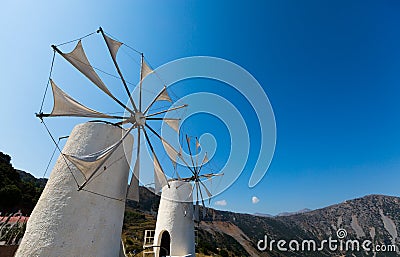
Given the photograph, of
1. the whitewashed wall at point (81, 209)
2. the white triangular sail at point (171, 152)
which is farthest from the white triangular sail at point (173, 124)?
the whitewashed wall at point (81, 209)

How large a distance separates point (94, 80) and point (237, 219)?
8250 centimetres

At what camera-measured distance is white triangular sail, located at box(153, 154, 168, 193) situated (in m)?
9.42

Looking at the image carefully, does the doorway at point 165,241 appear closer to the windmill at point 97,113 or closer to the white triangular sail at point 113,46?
the windmill at point 97,113

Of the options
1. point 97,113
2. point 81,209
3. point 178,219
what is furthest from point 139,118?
point 178,219

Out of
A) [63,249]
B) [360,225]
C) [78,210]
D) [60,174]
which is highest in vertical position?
[360,225]

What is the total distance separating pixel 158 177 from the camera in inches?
387

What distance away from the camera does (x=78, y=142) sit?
7.34 metres

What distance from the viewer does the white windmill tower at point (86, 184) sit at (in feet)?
19.6

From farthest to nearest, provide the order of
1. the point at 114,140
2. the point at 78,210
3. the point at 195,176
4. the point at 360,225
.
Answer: the point at 360,225, the point at 195,176, the point at 114,140, the point at 78,210

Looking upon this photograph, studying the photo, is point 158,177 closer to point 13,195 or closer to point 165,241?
point 165,241

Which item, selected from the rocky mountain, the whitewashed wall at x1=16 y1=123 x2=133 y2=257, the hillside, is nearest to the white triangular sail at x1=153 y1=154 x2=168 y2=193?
the whitewashed wall at x1=16 y1=123 x2=133 y2=257

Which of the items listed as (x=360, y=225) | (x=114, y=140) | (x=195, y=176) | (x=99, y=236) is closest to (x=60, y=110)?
(x=114, y=140)

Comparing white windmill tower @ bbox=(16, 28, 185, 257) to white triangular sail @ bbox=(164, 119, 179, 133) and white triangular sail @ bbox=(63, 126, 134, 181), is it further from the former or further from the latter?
white triangular sail @ bbox=(164, 119, 179, 133)

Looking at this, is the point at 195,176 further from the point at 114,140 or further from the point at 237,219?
the point at 237,219
